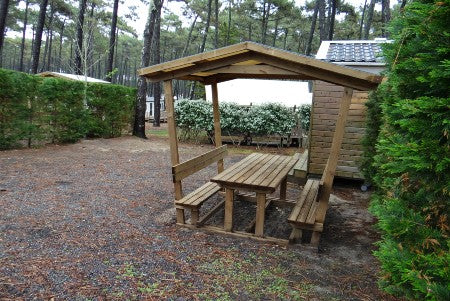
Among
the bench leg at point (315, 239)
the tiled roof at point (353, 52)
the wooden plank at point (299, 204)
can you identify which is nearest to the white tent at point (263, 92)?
the tiled roof at point (353, 52)

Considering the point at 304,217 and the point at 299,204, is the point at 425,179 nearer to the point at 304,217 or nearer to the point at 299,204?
the point at 304,217

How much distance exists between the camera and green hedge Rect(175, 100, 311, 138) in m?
12.8

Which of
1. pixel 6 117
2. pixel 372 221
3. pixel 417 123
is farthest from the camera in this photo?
pixel 6 117

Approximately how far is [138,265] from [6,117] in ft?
23.4

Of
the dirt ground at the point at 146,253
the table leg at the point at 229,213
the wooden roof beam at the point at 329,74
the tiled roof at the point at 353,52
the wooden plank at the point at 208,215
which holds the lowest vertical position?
the dirt ground at the point at 146,253

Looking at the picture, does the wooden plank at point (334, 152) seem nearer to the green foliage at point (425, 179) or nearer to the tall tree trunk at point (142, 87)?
the green foliage at point (425, 179)

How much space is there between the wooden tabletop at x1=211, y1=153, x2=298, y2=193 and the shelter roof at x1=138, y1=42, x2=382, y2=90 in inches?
53.1

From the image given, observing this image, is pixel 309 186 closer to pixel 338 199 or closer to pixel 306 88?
pixel 338 199

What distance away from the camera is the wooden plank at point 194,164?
14.2ft

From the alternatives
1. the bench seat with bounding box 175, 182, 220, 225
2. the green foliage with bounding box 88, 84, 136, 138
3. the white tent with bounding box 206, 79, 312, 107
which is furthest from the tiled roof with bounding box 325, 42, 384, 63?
the white tent with bounding box 206, 79, 312, 107

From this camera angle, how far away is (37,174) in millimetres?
6672

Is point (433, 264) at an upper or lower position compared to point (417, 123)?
lower

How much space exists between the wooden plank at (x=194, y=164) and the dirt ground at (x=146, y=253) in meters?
0.74

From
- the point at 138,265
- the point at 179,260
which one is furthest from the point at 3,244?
the point at 179,260
